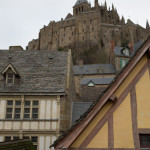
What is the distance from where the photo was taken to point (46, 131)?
13.1 meters

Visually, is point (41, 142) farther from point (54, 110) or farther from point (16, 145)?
point (16, 145)

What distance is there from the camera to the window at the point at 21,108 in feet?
44.9

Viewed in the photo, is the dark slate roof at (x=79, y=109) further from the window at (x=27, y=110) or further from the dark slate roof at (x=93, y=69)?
the dark slate roof at (x=93, y=69)

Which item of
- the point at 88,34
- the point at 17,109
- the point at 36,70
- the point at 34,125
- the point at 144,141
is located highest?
the point at 88,34

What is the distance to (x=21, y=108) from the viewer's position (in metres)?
13.9

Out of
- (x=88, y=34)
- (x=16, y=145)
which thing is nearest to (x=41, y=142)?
(x=16, y=145)

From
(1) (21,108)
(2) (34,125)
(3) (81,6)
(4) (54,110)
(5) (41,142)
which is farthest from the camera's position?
(3) (81,6)

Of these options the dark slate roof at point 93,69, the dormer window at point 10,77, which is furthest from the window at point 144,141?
the dark slate roof at point 93,69

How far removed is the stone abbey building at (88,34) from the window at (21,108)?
7120 centimetres

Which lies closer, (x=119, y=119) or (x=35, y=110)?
(x=119, y=119)

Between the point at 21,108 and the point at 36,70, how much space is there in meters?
3.59

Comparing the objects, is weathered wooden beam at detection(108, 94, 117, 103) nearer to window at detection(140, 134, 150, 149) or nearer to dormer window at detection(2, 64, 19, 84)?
window at detection(140, 134, 150, 149)

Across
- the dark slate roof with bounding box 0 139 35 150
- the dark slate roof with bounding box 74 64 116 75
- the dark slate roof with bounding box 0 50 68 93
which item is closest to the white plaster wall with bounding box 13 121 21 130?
the dark slate roof with bounding box 0 50 68 93

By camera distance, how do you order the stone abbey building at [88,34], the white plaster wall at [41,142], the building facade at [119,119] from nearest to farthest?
the building facade at [119,119], the white plaster wall at [41,142], the stone abbey building at [88,34]
